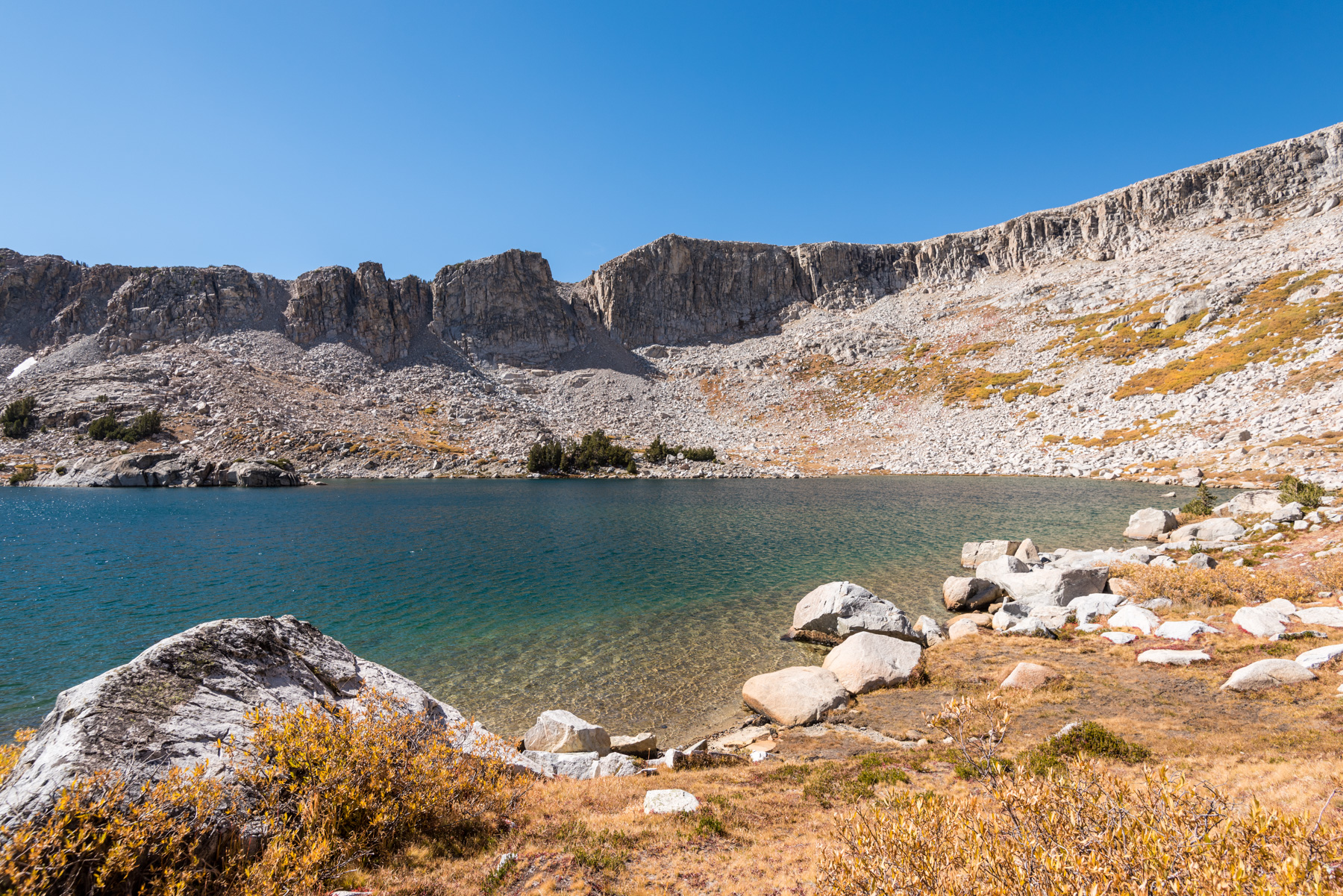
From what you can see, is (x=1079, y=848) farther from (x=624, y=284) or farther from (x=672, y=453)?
(x=624, y=284)

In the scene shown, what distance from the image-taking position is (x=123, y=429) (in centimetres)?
8594

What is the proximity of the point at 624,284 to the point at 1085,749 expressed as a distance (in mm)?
157085

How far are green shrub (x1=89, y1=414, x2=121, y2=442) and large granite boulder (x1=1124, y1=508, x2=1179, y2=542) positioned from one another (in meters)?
128

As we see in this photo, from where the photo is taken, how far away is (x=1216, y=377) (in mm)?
67750

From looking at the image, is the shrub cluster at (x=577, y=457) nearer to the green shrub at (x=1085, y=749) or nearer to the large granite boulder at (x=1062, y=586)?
the large granite boulder at (x=1062, y=586)

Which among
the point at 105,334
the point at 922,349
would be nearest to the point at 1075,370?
the point at 922,349

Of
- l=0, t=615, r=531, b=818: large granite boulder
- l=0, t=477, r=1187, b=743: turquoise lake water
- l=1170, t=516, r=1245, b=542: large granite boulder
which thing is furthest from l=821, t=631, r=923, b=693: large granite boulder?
l=1170, t=516, r=1245, b=542: large granite boulder

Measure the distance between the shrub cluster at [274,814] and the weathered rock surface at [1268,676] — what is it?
15.5 m

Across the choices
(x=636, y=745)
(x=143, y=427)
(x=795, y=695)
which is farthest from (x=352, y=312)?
(x=795, y=695)

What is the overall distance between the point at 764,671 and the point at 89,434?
388ft

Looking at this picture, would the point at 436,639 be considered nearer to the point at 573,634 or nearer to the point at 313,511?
the point at 573,634

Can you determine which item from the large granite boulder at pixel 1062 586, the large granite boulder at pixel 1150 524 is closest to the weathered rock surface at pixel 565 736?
the large granite boulder at pixel 1062 586

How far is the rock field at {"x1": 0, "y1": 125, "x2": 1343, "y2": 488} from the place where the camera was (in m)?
71.8

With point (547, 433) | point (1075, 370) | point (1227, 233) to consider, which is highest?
point (1227, 233)
